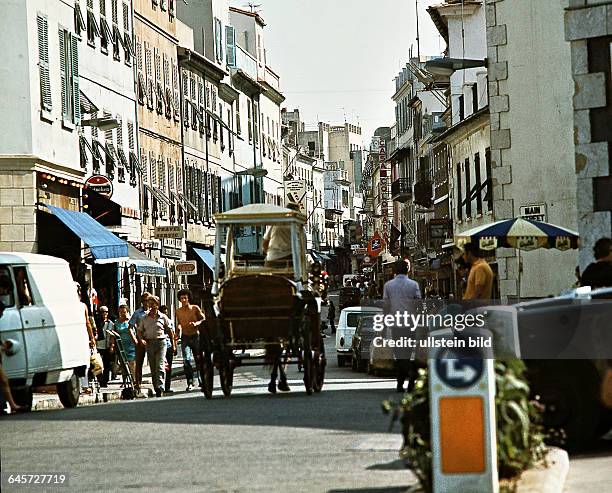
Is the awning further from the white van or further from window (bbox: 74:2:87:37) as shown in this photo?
the white van

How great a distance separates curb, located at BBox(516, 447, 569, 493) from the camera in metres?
10.7

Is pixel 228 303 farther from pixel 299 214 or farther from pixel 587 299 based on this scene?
pixel 587 299

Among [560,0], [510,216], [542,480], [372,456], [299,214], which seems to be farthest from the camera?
[510,216]

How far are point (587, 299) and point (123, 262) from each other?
103 ft

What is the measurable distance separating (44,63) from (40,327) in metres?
13.5

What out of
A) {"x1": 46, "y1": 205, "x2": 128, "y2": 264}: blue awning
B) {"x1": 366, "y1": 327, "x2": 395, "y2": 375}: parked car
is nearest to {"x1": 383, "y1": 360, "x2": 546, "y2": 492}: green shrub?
{"x1": 366, "y1": 327, "x2": 395, "y2": 375}: parked car

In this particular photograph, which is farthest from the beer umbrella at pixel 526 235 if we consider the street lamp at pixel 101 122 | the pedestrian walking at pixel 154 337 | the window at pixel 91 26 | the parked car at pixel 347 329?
the window at pixel 91 26

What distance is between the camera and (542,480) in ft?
36.4

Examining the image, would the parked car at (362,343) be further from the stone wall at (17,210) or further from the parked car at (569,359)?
the parked car at (569,359)

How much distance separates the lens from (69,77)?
3859 cm

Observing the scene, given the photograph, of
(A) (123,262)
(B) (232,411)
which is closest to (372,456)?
(B) (232,411)

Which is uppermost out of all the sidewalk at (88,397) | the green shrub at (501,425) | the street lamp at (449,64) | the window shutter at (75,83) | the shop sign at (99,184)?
the window shutter at (75,83)

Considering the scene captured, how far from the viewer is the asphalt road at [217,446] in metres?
12.5

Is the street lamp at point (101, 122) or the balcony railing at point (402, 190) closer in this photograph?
the street lamp at point (101, 122)
